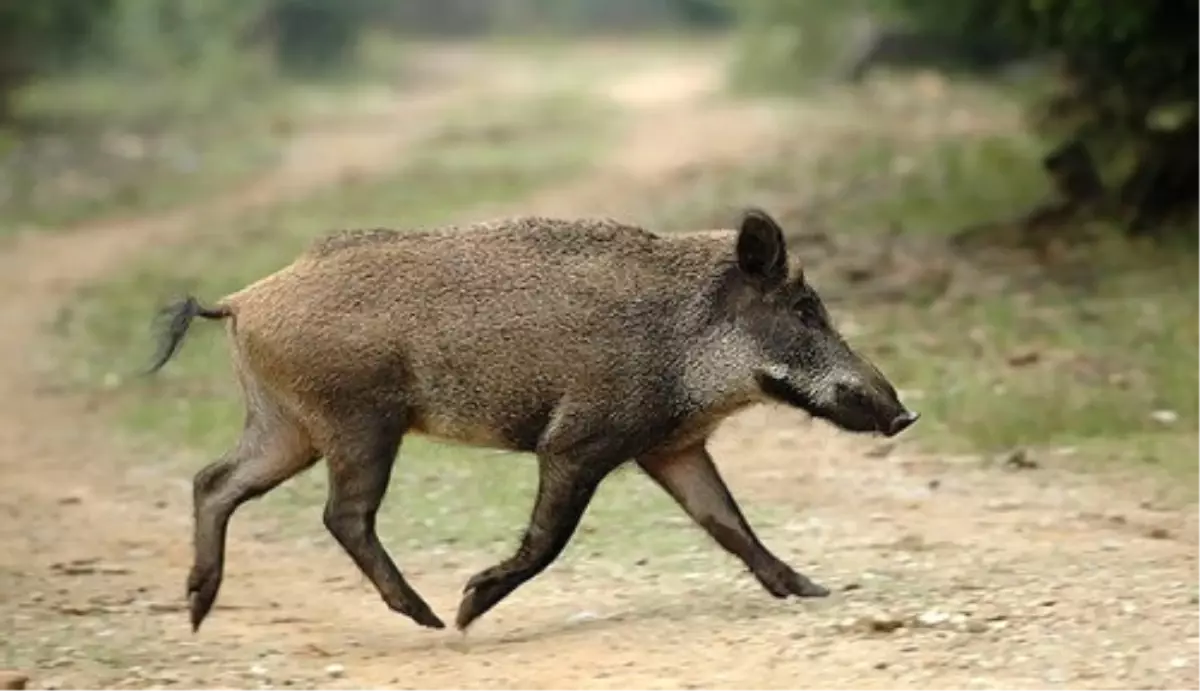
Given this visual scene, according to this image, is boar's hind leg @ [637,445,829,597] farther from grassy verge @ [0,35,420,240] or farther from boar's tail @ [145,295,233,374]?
grassy verge @ [0,35,420,240]

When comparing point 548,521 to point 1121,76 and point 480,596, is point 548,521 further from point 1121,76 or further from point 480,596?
point 1121,76

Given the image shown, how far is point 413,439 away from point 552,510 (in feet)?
12.3

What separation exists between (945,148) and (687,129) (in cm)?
574

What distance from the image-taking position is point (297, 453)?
7113mm

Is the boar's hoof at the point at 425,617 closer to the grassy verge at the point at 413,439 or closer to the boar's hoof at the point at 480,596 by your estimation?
the boar's hoof at the point at 480,596

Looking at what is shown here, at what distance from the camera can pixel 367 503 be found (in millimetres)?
6855

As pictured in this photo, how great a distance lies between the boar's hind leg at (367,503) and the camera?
682 centimetres

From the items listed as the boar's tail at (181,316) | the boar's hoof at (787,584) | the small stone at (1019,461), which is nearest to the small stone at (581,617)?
the boar's hoof at (787,584)

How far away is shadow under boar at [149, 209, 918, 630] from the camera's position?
6.80 meters

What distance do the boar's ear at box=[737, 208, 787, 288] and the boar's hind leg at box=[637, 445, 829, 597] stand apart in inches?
25.0

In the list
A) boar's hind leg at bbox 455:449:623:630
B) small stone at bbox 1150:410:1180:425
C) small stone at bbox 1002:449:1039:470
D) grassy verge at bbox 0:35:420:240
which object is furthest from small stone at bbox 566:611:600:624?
grassy verge at bbox 0:35:420:240

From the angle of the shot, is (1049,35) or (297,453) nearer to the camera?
(297,453)

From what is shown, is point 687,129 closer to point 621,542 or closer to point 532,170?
point 532,170

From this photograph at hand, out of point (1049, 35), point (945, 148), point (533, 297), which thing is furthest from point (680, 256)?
point (945, 148)
